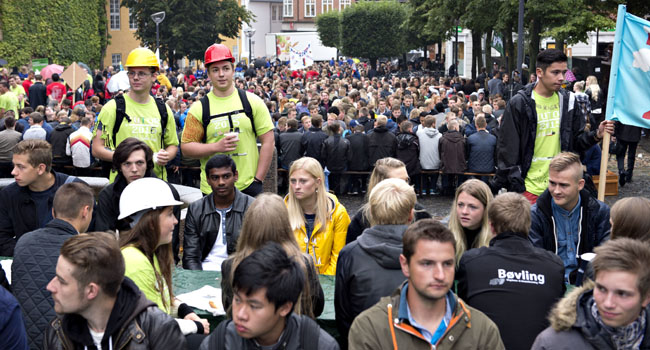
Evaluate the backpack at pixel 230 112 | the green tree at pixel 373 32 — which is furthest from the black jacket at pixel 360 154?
the green tree at pixel 373 32

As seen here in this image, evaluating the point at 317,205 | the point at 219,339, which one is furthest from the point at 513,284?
the point at 317,205

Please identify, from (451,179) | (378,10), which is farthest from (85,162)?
(378,10)

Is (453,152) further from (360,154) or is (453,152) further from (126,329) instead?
(126,329)

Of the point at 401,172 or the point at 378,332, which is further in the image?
the point at 401,172

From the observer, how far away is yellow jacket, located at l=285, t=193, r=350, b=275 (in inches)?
253

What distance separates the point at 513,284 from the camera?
15.5 feet

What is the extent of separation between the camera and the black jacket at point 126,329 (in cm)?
379

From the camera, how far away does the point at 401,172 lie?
691 centimetres

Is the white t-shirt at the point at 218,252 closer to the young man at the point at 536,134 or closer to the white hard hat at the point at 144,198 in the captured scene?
the white hard hat at the point at 144,198

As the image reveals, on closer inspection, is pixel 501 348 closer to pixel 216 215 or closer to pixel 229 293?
pixel 229 293

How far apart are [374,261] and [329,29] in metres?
92.4

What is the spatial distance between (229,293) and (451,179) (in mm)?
12410

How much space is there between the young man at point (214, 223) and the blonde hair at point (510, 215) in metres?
2.11

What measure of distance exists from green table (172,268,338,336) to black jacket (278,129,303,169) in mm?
10392
